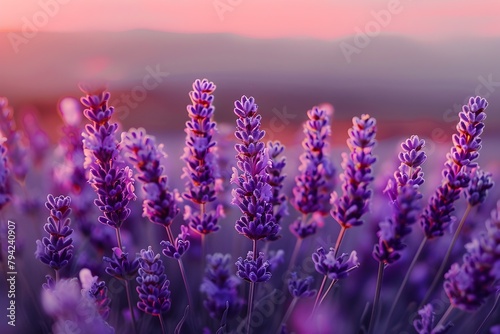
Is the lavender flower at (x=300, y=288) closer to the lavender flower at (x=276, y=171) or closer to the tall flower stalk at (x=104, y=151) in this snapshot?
the lavender flower at (x=276, y=171)

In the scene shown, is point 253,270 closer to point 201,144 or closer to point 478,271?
point 201,144

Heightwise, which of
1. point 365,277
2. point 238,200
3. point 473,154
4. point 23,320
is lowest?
point 23,320

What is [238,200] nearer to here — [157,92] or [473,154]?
[473,154]

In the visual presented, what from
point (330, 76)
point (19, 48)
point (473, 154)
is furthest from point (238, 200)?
point (330, 76)

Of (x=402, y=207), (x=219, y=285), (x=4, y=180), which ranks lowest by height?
(x=219, y=285)

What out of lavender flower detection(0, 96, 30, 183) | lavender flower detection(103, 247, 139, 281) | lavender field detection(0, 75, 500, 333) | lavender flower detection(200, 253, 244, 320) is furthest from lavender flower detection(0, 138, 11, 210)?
lavender flower detection(200, 253, 244, 320)

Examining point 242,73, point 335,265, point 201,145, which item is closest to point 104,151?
point 201,145
